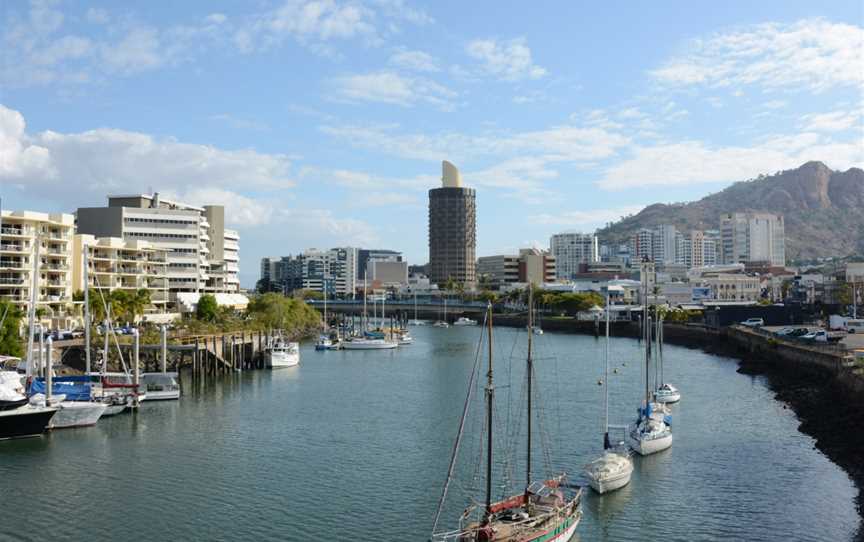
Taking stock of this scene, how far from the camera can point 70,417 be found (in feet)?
176

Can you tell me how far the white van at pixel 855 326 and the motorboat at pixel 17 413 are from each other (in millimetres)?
92739

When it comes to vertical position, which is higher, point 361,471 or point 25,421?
point 25,421

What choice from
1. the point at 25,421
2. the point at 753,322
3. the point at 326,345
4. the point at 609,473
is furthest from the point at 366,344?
the point at 609,473

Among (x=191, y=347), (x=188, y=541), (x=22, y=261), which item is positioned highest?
(x=22, y=261)

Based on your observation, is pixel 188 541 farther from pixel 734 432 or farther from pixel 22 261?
pixel 22 261

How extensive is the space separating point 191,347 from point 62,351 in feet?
41.3

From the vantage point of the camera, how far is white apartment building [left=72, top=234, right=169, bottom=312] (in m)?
102

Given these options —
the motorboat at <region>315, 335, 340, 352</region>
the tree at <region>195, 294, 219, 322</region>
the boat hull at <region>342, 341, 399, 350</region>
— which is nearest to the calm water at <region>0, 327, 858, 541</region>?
the tree at <region>195, 294, 219, 322</region>

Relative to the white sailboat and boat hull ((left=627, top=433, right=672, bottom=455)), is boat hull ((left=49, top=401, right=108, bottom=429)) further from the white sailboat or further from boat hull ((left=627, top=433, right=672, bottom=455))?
the white sailboat

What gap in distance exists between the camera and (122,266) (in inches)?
4353

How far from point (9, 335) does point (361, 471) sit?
43.1 meters

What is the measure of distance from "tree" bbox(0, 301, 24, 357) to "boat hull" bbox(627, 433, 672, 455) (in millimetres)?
53092

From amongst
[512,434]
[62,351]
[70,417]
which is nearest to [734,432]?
[512,434]

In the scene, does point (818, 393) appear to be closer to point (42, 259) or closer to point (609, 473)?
point (609, 473)
